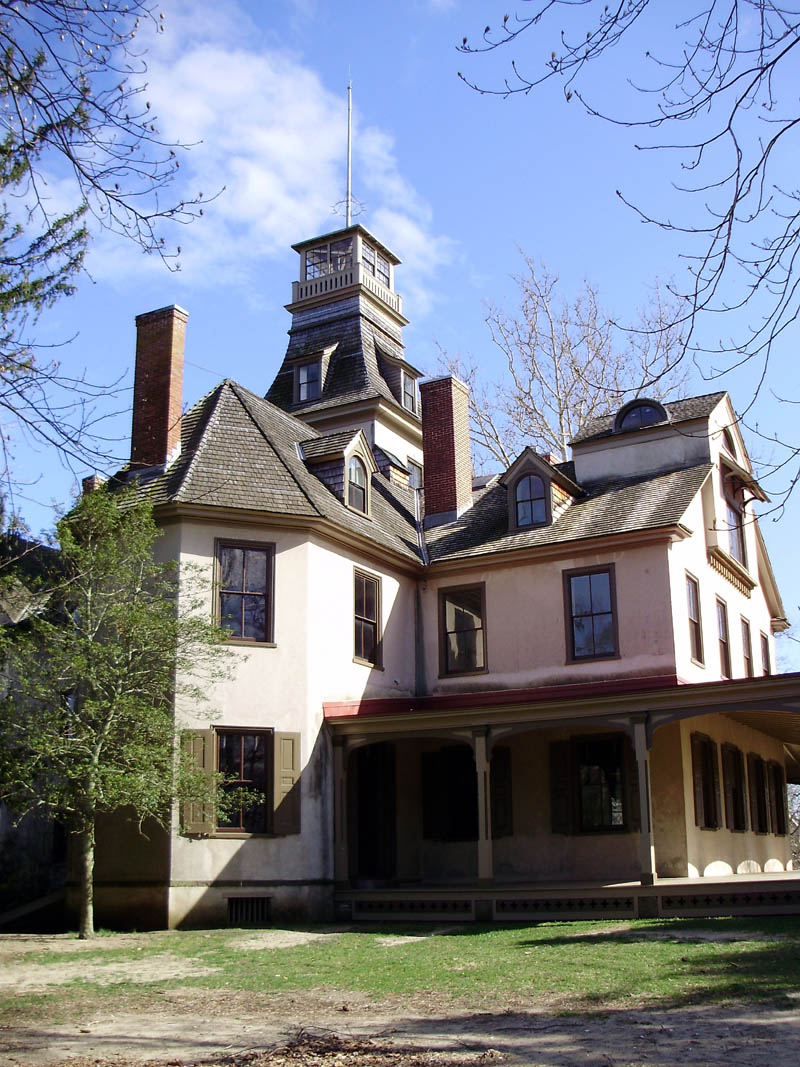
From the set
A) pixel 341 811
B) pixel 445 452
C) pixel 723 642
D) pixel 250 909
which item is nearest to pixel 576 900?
pixel 341 811

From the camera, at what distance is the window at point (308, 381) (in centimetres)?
3011

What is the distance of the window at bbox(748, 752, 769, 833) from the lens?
22.5m

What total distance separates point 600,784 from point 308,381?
15409mm

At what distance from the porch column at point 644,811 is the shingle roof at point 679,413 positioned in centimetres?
710

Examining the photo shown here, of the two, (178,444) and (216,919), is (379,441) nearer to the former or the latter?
(178,444)

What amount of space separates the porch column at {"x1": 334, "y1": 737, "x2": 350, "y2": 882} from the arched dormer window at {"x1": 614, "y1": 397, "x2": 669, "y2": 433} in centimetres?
814

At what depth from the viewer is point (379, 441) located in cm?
2861

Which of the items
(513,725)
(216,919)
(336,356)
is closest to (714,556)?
(513,725)

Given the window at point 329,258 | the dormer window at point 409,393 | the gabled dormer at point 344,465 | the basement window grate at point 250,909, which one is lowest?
the basement window grate at point 250,909

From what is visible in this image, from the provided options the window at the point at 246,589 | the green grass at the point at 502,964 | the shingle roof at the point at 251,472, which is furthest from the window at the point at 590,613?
the green grass at the point at 502,964

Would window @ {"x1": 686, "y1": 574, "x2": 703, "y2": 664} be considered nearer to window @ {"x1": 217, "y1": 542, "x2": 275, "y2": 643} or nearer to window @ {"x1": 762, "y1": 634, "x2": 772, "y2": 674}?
window @ {"x1": 762, "y1": 634, "x2": 772, "y2": 674}

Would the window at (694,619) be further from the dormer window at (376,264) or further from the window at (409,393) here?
the dormer window at (376,264)

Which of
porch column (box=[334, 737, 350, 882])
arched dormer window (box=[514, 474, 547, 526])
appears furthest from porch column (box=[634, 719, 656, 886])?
arched dormer window (box=[514, 474, 547, 526])

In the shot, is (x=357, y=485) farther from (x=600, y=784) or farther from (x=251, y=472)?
(x=600, y=784)
